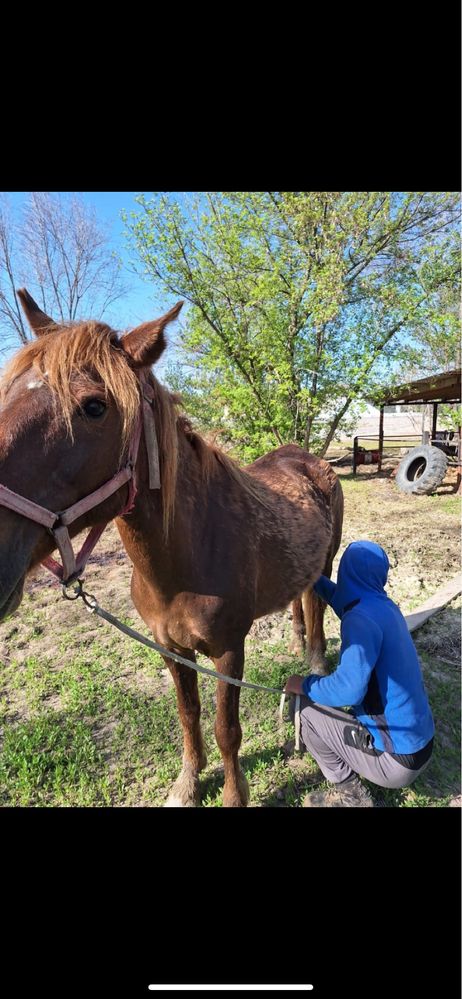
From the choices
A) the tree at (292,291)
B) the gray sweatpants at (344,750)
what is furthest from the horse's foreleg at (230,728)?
the tree at (292,291)

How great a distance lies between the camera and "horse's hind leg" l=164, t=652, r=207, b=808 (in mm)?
2408

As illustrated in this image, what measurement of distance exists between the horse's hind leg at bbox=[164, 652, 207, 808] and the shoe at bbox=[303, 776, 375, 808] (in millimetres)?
640

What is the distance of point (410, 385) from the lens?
11.6 meters

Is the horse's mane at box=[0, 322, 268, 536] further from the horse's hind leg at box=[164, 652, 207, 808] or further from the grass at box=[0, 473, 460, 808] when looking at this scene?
the grass at box=[0, 473, 460, 808]

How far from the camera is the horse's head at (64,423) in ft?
3.91

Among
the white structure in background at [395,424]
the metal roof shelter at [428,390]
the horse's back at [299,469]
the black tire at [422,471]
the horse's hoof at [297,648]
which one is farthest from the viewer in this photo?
the white structure in background at [395,424]

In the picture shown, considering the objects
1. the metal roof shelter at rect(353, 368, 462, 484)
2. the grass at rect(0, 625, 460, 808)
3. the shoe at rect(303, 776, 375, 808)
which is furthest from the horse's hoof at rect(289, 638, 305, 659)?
the metal roof shelter at rect(353, 368, 462, 484)

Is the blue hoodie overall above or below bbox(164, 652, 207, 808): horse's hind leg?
above

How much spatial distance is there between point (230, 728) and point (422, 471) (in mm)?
11125

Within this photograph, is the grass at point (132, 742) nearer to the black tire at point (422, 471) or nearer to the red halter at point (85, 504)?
the red halter at point (85, 504)

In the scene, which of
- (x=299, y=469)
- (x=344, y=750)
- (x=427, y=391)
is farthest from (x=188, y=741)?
(x=427, y=391)

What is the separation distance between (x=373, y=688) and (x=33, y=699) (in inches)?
103
